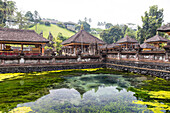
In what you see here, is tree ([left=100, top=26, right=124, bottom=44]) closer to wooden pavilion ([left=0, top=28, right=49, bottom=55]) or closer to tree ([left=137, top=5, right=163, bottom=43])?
tree ([left=137, top=5, right=163, bottom=43])

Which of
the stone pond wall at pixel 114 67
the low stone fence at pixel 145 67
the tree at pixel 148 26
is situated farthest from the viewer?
the tree at pixel 148 26

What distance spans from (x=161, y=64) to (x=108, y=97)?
742cm

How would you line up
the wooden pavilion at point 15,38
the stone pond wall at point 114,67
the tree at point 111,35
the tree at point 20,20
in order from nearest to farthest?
the stone pond wall at point 114,67, the wooden pavilion at point 15,38, the tree at point 20,20, the tree at point 111,35

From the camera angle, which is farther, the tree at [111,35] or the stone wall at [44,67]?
the tree at [111,35]

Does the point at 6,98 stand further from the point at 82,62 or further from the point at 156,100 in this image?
the point at 82,62

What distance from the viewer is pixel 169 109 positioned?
5.34 metres

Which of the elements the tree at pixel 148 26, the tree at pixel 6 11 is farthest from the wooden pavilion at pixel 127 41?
the tree at pixel 6 11

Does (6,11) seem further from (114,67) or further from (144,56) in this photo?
(144,56)

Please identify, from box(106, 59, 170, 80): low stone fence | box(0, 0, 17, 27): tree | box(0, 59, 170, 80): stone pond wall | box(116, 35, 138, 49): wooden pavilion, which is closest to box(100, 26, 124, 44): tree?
box(116, 35, 138, 49): wooden pavilion

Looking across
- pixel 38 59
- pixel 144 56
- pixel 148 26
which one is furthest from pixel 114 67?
pixel 148 26

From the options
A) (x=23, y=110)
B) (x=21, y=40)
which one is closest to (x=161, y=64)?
(x=23, y=110)

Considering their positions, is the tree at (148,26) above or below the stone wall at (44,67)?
above

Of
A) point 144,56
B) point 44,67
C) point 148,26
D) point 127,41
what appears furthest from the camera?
point 148,26

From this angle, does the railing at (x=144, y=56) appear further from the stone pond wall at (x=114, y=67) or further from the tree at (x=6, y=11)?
the tree at (x=6, y=11)
